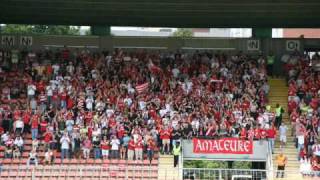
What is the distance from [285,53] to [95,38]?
10.3m

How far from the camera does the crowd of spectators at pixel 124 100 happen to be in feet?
87.6

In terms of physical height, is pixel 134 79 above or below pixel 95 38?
below

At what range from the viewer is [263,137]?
2675cm

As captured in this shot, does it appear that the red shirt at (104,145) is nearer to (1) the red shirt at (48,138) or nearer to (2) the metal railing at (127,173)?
(2) the metal railing at (127,173)

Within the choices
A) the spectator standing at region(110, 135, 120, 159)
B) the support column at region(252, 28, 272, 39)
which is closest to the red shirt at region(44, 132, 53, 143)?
the spectator standing at region(110, 135, 120, 159)

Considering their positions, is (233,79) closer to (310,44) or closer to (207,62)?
(207,62)

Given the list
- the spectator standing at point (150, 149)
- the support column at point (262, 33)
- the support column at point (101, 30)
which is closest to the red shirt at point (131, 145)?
the spectator standing at point (150, 149)

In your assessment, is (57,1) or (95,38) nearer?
(57,1)

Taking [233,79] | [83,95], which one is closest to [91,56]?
[83,95]

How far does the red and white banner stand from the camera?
26.6 metres

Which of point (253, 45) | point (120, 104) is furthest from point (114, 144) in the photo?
point (253, 45)

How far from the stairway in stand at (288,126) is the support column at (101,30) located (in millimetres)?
9555

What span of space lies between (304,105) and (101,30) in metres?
12.9

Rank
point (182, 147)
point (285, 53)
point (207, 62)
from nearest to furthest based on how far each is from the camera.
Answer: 1. point (182, 147)
2. point (207, 62)
3. point (285, 53)
